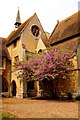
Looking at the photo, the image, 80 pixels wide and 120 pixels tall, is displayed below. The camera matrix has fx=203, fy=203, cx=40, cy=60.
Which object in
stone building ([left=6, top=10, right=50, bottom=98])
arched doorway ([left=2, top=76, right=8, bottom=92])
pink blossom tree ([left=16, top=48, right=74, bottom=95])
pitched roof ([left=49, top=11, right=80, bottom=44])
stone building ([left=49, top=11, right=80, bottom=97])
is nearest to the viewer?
pink blossom tree ([left=16, top=48, right=74, bottom=95])

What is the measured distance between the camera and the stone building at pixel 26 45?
94.4 feet

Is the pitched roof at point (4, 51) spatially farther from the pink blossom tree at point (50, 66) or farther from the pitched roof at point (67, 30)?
the pink blossom tree at point (50, 66)

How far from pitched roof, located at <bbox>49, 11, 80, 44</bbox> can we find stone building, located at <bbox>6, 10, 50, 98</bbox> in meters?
1.72

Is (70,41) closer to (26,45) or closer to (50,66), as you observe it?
(50,66)

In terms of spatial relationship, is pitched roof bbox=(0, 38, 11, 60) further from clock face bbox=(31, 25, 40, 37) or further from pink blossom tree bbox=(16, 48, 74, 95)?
pink blossom tree bbox=(16, 48, 74, 95)

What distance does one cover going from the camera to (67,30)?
28.5 meters

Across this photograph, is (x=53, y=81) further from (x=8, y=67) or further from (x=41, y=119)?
Result: (x=41, y=119)

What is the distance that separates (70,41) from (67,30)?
9.36ft

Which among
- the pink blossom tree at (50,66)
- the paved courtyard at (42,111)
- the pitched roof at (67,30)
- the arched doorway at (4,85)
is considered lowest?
the paved courtyard at (42,111)

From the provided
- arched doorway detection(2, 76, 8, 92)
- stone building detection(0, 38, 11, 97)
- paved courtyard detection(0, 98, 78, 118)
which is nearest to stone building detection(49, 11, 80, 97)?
paved courtyard detection(0, 98, 78, 118)

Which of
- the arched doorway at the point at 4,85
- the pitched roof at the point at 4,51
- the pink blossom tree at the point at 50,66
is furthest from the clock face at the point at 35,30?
the arched doorway at the point at 4,85

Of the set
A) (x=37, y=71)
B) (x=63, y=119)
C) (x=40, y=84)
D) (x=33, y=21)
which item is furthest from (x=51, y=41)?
(x=63, y=119)

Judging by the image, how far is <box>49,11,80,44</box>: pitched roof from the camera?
26.7 metres

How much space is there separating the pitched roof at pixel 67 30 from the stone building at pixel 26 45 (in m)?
1.72
